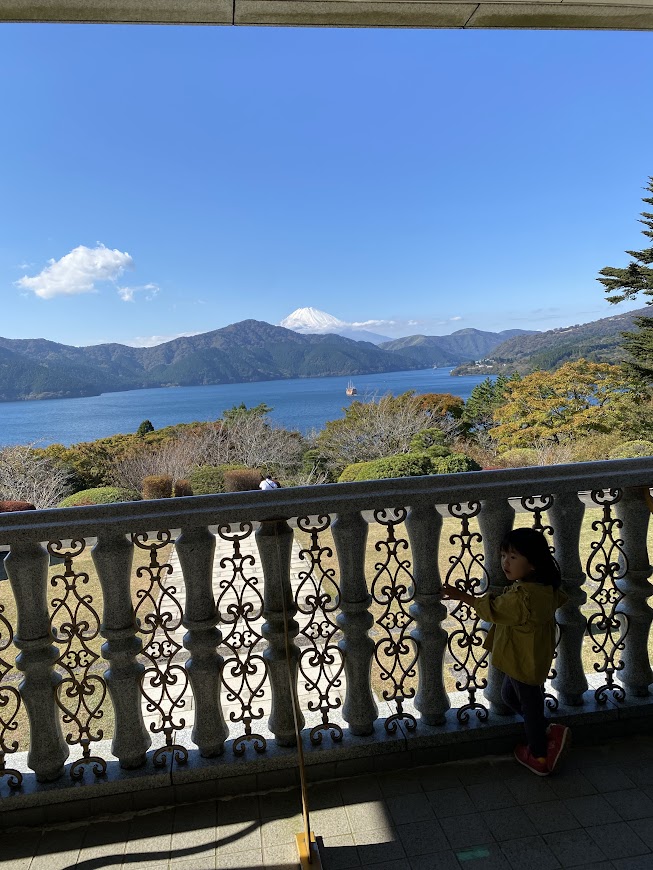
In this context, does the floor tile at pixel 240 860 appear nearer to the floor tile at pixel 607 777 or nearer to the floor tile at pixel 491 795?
the floor tile at pixel 491 795

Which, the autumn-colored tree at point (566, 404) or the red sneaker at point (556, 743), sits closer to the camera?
the red sneaker at point (556, 743)

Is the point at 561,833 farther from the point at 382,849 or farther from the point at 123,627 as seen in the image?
the point at 123,627

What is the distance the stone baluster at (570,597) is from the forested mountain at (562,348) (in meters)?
22.8

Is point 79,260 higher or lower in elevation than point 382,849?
higher

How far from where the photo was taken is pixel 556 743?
175 centimetres

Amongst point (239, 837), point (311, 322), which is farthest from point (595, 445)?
point (311, 322)

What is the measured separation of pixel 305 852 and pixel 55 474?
56.5ft

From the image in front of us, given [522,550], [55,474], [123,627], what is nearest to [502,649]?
[522,550]

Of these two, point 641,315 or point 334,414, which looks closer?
point 641,315

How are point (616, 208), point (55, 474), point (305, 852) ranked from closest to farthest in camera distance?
point (305, 852), point (55, 474), point (616, 208)

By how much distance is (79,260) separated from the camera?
5834 centimetres

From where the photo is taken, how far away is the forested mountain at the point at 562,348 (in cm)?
2417

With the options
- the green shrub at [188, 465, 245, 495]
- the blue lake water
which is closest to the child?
the green shrub at [188, 465, 245, 495]

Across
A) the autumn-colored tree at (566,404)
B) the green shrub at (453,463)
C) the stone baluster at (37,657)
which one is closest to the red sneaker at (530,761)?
the stone baluster at (37,657)
